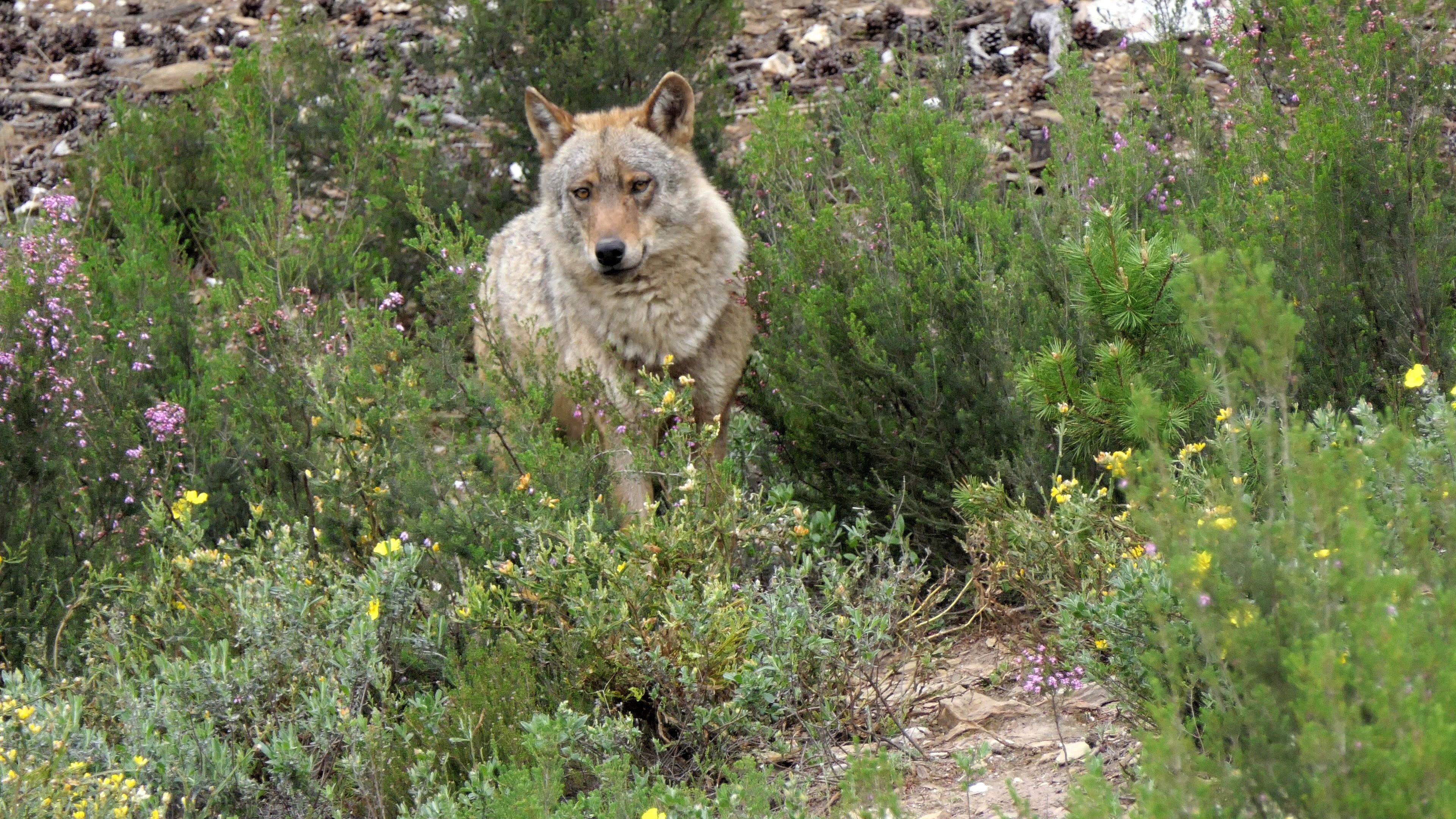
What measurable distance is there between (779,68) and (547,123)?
15.1ft

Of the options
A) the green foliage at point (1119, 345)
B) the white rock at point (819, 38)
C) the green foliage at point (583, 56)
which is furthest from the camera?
the white rock at point (819, 38)

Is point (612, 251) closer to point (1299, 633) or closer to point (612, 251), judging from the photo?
point (612, 251)

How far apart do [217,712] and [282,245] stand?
98.0 inches

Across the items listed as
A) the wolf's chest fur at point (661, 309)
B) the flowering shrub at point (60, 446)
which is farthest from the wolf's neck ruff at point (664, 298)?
the flowering shrub at point (60, 446)

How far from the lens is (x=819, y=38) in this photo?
10.6m

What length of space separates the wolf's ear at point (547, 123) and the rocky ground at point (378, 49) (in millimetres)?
2855

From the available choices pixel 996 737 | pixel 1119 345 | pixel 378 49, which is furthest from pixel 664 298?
pixel 378 49

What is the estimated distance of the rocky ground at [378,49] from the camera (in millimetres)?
9516

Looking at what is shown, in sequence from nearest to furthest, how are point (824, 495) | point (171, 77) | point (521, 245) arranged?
1. point (824, 495)
2. point (521, 245)
3. point (171, 77)

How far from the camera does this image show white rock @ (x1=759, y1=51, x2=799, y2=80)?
10.4 metres

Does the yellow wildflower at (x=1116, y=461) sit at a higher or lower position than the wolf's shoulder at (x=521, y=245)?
higher

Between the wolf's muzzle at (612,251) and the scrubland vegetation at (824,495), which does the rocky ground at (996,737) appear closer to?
the scrubland vegetation at (824,495)

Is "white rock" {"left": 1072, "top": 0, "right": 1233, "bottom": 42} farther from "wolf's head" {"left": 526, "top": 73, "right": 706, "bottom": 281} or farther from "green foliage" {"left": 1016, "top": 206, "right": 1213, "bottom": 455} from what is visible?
"green foliage" {"left": 1016, "top": 206, "right": 1213, "bottom": 455}

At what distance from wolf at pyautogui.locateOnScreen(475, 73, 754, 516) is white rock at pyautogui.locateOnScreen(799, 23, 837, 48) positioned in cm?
478
